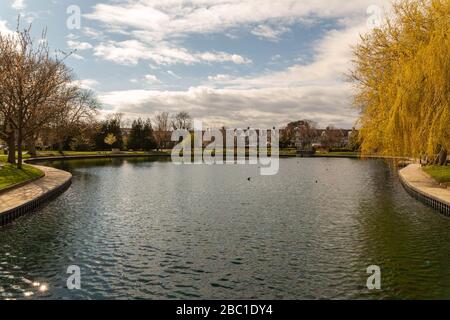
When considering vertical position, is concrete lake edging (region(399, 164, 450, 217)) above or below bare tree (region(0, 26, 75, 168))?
below

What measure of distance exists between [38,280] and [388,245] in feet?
38.2

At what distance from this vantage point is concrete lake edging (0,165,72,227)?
18.5 m

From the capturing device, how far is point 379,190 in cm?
3055

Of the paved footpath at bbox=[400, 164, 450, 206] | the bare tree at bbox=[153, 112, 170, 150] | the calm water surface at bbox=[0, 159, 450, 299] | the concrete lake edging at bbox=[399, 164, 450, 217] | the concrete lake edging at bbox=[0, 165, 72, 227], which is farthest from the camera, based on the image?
the bare tree at bbox=[153, 112, 170, 150]

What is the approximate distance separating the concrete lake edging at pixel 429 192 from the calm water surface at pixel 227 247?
0.56 m

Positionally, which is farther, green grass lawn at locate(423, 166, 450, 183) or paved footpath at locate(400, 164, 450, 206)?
green grass lawn at locate(423, 166, 450, 183)

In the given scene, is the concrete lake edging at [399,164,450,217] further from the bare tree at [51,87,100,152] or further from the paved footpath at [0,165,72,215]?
the bare tree at [51,87,100,152]

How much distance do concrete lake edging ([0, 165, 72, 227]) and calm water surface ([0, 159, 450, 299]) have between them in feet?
1.72

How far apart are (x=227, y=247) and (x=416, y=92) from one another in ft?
47.4

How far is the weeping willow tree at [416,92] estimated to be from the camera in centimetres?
2189

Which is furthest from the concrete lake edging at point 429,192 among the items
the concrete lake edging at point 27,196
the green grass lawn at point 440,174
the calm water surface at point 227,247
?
the concrete lake edging at point 27,196

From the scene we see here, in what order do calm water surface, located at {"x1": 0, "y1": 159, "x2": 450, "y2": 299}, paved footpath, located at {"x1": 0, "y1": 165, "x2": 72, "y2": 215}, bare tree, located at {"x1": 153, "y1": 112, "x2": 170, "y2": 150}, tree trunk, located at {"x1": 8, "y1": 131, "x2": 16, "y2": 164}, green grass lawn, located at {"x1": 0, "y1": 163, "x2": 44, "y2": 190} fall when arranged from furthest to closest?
bare tree, located at {"x1": 153, "y1": 112, "x2": 170, "y2": 150}, tree trunk, located at {"x1": 8, "y1": 131, "x2": 16, "y2": 164}, green grass lawn, located at {"x1": 0, "y1": 163, "x2": 44, "y2": 190}, paved footpath, located at {"x1": 0, "y1": 165, "x2": 72, "y2": 215}, calm water surface, located at {"x1": 0, "y1": 159, "x2": 450, "y2": 299}

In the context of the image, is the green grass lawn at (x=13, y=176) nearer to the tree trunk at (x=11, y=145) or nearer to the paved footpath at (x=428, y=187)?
the tree trunk at (x=11, y=145)

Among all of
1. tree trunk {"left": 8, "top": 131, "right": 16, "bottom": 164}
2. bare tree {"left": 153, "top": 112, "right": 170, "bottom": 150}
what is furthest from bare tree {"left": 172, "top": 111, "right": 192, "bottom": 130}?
tree trunk {"left": 8, "top": 131, "right": 16, "bottom": 164}
